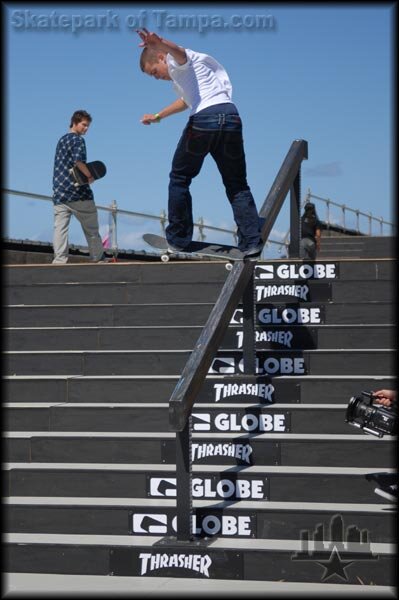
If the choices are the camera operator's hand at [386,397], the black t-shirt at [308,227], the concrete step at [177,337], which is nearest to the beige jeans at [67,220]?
the concrete step at [177,337]

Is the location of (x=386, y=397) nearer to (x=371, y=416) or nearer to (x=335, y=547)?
(x=371, y=416)

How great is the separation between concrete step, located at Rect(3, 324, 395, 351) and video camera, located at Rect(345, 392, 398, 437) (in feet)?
5.98

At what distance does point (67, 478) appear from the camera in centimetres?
711

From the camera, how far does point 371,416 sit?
637 centimetres

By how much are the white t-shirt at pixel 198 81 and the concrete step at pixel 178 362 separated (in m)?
2.09

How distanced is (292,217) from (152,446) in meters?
3.35

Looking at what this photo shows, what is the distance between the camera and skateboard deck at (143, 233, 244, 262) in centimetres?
791

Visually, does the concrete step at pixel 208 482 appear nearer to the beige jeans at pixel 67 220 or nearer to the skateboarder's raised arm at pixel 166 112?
the skateboarder's raised arm at pixel 166 112

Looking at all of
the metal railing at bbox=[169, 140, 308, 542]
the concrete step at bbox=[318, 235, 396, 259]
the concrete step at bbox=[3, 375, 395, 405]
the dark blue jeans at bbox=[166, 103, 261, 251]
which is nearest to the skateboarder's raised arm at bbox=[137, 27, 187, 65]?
the dark blue jeans at bbox=[166, 103, 261, 251]

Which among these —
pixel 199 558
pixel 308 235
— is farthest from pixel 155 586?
pixel 308 235

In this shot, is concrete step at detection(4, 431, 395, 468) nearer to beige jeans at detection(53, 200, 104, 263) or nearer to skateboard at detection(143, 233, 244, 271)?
skateboard at detection(143, 233, 244, 271)

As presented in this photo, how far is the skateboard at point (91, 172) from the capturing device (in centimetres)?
1106

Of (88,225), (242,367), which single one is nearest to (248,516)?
(242,367)

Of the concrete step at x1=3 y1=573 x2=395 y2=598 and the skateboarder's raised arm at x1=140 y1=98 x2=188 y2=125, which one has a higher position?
the skateboarder's raised arm at x1=140 y1=98 x2=188 y2=125
